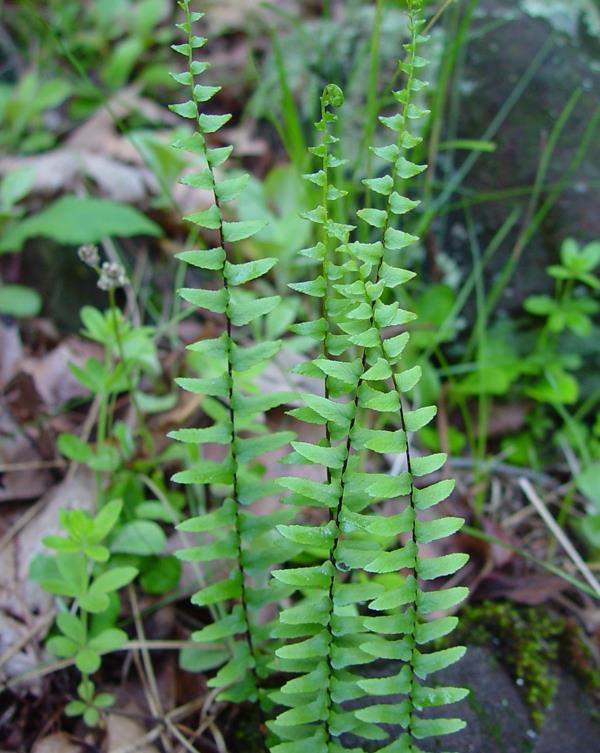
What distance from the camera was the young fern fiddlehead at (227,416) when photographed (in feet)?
4.51

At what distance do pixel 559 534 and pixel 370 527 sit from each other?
47.9 inches

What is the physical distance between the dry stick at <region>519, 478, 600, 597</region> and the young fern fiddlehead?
3.26 feet

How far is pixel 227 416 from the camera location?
5.20ft

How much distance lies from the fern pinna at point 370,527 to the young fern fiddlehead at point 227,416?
0.13 meters

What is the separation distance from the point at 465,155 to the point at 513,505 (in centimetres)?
140

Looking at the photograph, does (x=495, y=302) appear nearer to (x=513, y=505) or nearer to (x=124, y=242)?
(x=513, y=505)

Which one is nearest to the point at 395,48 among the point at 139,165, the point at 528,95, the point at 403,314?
the point at 528,95

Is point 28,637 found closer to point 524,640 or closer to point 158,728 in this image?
point 158,728

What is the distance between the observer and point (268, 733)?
165 centimetres

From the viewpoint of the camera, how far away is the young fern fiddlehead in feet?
4.51

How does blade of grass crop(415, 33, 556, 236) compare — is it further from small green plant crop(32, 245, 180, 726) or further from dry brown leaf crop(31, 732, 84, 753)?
dry brown leaf crop(31, 732, 84, 753)

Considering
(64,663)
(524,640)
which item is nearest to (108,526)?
(64,663)

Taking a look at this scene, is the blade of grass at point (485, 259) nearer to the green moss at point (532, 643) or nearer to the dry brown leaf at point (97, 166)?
the green moss at point (532, 643)

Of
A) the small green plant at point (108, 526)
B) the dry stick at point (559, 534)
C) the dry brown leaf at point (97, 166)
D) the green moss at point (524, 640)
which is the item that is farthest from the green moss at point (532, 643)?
the dry brown leaf at point (97, 166)
